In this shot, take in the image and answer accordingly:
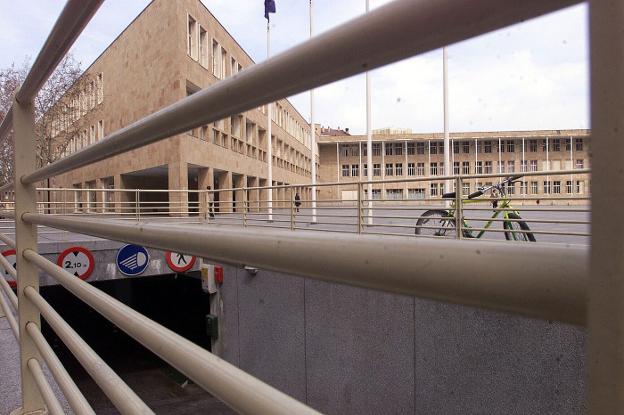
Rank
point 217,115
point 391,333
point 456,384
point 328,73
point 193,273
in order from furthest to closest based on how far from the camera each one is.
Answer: point 193,273
point 391,333
point 456,384
point 217,115
point 328,73

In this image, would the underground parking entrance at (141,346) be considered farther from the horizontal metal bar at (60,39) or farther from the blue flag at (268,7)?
the horizontal metal bar at (60,39)

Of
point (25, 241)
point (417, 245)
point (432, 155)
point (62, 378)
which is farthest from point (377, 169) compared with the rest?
point (417, 245)

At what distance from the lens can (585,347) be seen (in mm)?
330

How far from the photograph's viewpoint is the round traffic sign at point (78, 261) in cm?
812

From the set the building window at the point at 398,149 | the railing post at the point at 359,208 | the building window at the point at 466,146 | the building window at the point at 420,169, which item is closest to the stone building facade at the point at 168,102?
the building window at the point at 398,149

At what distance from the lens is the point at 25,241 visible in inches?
77.3

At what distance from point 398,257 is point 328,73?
0.21 metres

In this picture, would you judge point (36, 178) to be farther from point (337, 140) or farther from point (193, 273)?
point (337, 140)

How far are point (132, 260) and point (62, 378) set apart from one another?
9113 millimetres

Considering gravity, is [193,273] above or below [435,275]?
below

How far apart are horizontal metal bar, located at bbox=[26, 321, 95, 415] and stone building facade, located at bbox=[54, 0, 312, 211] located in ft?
52.9

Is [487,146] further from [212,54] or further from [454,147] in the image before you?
[212,54]

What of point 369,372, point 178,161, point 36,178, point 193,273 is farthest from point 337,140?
point 36,178

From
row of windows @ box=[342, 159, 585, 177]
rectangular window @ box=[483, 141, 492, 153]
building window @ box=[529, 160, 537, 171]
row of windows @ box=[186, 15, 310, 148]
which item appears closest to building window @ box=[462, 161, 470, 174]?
row of windows @ box=[342, 159, 585, 177]
